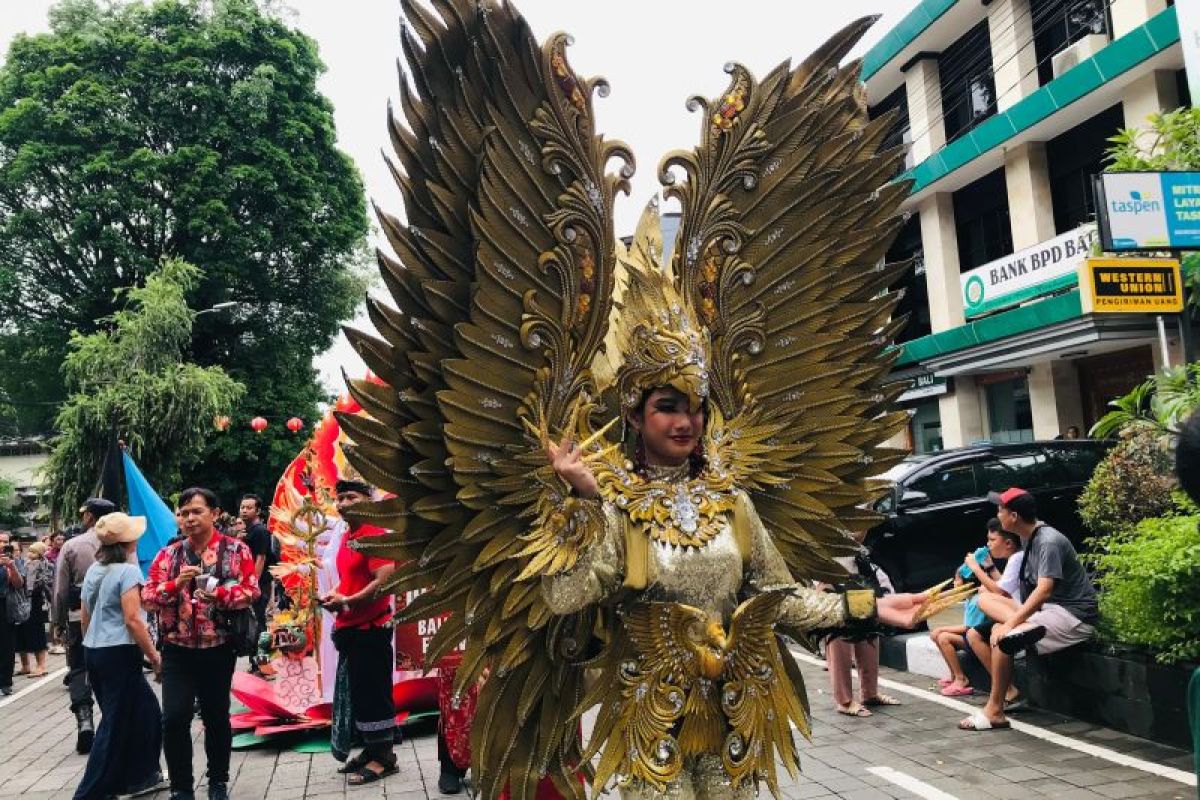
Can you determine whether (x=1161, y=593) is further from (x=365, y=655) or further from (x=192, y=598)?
(x=192, y=598)

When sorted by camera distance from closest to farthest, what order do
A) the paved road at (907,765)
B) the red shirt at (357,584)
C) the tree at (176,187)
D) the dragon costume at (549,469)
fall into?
1. the dragon costume at (549,469)
2. the paved road at (907,765)
3. the red shirt at (357,584)
4. the tree at (176,187)

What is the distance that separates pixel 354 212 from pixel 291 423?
1762cm

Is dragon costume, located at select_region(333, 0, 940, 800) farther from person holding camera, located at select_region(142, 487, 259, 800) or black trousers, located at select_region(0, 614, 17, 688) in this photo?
black trousers, located at select_region(0, 614, 17, 688)

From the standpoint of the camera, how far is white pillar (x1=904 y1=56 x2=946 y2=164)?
1866 cm

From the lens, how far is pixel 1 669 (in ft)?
30.8

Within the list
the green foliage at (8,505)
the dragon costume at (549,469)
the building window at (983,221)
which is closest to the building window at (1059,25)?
the building window at (983,221)

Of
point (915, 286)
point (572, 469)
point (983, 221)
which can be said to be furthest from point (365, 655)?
point (915, 286)

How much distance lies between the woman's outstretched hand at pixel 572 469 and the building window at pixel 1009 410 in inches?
614

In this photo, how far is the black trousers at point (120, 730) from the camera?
193 inches

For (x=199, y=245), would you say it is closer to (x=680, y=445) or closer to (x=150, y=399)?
(x=150, y=399)

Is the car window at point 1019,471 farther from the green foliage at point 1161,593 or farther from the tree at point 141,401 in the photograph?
the tree at point 141,401

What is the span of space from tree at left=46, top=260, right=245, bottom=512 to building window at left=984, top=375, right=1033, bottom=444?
14595mm

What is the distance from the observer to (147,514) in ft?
26.1

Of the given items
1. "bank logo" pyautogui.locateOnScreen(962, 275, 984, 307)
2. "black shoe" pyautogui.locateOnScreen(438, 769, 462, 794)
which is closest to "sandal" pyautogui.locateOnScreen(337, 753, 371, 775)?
"black shoe" pyautogui.locateOnScreen(438, 769, 462, 794)
